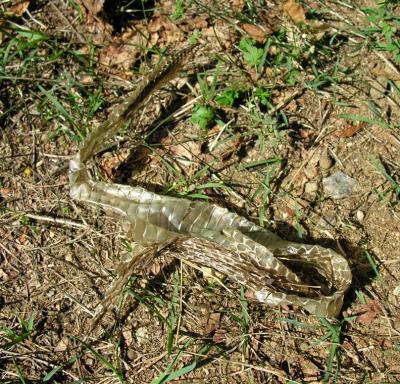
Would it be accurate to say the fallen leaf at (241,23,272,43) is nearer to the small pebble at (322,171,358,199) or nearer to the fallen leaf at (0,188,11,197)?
the small pebble at (322,171,358,199)

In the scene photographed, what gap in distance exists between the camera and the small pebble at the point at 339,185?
279 centimetres

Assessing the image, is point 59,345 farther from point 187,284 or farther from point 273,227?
point 273,227

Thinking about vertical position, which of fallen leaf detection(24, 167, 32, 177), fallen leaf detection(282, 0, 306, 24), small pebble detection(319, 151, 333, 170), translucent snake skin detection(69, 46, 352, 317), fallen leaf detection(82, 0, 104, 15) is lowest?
fallen leaf detection(24, 167, 32, 177)

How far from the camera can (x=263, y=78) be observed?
307 centimetres

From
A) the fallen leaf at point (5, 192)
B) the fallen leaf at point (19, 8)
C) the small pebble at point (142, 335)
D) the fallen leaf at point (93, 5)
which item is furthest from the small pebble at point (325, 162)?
the fallen leaf at point (19, 8)

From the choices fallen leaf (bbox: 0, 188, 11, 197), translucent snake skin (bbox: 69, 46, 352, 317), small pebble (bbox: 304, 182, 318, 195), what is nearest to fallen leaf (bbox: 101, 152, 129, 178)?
translucent snake skin (bbox: 69, 46, 352, 317)

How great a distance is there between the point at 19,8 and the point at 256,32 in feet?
4.46

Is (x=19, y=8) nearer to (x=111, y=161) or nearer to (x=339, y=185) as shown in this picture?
(x=111, y=161)

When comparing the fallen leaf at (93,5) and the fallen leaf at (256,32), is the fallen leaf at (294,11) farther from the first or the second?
the fallen leaf at (93,5)

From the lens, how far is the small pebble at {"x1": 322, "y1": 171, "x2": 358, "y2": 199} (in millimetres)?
2795

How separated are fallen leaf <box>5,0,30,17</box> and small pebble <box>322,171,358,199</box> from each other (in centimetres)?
194

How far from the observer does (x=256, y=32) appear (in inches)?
124

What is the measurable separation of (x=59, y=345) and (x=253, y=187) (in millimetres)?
1156

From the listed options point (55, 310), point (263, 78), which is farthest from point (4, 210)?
point (263, 78)
